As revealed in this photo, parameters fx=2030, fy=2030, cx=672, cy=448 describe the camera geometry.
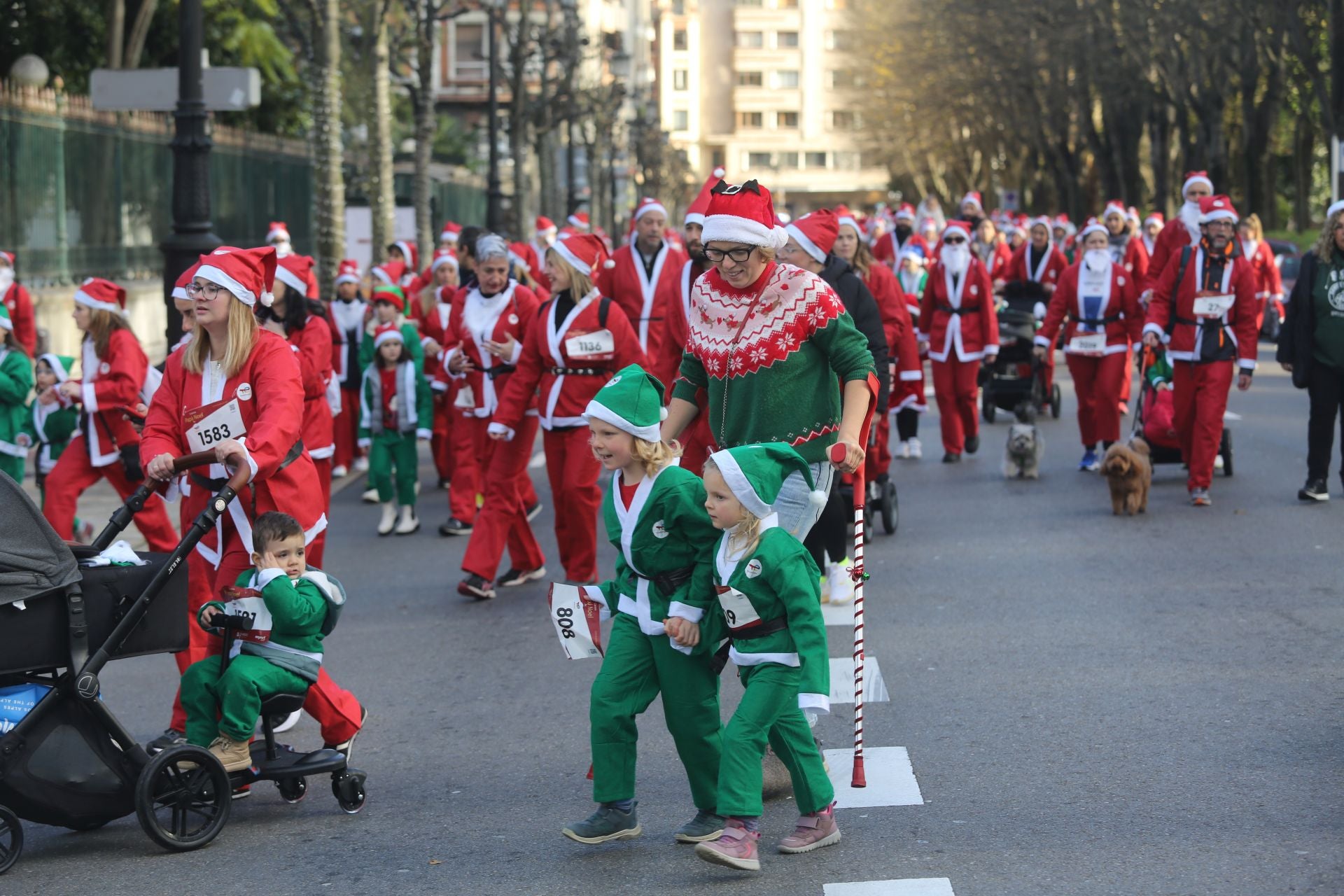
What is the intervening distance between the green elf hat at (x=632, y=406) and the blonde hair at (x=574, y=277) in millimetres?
4351

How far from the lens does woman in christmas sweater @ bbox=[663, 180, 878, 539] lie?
259 inches

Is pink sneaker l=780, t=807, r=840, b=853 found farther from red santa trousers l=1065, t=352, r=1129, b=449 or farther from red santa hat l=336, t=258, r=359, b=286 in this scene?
red santa hat l=336, t=258, r=359, b=286

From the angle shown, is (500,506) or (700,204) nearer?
(700,204)

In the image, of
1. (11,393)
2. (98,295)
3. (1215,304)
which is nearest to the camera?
(98,295)

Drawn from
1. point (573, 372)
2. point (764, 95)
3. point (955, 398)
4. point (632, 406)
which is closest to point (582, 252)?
point (573, 372)

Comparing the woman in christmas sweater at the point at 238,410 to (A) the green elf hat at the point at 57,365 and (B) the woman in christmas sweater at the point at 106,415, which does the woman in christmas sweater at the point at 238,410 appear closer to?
(B) the woman in christmas sweater at the point at 106,415

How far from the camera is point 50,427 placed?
38.4ft

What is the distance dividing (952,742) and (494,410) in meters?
6.23

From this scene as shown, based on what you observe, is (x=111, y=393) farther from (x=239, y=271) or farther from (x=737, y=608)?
(x=737, y=608)

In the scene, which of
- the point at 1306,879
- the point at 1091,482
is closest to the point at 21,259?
the point at 1091,482

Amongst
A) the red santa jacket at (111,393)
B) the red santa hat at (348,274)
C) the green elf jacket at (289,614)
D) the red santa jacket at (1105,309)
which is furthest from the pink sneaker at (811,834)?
the red santa hat at (348,274)

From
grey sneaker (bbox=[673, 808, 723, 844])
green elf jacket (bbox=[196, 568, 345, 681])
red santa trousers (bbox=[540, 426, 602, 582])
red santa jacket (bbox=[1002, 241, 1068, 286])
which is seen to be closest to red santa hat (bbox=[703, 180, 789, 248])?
green elf jacket (bbox=[196, 568, 345, 681])

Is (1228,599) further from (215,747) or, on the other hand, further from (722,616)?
(215,747)

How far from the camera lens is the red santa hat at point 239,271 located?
684cm
